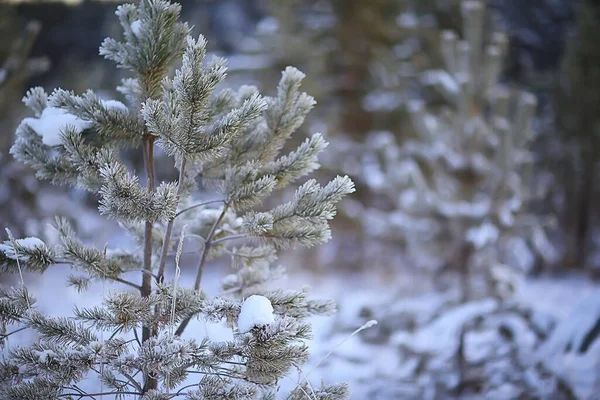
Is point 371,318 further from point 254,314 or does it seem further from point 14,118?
point 14,118

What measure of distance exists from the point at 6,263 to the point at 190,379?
973 millimetres

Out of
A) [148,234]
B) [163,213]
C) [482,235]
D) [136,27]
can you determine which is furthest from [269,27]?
[163,213]

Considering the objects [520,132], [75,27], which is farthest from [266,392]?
[75,27]

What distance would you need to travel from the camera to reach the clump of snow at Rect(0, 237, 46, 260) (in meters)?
1.89

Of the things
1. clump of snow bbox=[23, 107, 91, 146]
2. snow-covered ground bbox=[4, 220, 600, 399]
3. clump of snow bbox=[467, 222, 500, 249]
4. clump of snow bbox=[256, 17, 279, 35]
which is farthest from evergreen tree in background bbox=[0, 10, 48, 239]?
clump of snow bbox=[467, 222, 500, 249]

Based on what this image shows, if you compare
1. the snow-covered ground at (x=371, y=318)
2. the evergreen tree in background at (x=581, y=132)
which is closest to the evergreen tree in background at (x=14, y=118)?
the snow-covered ground at (x=371, y=318)

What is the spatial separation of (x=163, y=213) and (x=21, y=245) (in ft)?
1.70

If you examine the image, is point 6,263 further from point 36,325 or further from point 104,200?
point 104,200

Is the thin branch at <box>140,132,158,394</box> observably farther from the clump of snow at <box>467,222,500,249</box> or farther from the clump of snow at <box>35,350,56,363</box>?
the clump of snow at <box>467,222,500,249</box>

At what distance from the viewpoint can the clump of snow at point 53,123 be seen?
6.53 feet

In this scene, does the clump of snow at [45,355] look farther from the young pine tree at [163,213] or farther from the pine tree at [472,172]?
the pine tree at [472,172]

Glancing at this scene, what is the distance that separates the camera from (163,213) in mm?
1869

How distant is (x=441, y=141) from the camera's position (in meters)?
7.29

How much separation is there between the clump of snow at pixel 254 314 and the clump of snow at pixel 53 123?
2.84 ft
